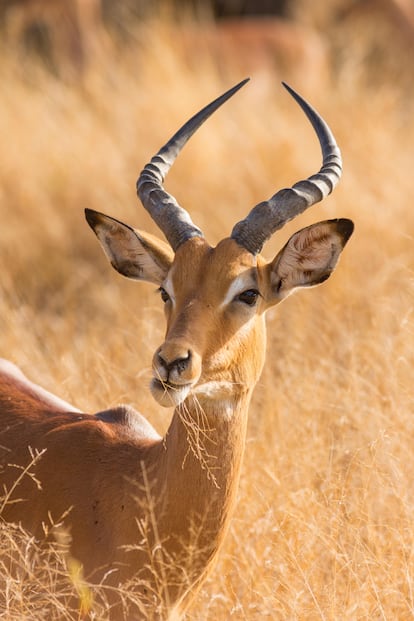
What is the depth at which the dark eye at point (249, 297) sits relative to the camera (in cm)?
497

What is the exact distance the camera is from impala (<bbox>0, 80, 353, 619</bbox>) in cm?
488

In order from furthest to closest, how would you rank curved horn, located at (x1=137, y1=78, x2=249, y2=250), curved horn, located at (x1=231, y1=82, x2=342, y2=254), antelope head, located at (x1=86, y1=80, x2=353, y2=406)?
curved horn, located at (x1=137, y1=78, x2=249, y2=250)
curved horn, located at (x1=231, y1=82, x2=342, y2=254)
antelope head, located at (x1=86, y1=80, x2=353, y2=406)

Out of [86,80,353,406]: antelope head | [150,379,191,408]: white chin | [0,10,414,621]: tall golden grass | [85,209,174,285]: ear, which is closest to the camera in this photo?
[150,379,191,408]: white chin

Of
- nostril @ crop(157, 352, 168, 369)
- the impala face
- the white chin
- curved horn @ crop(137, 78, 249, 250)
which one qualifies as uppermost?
curved horn @ crop(137, 78, 249, 250)

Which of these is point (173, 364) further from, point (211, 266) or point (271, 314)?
point (271, 314)

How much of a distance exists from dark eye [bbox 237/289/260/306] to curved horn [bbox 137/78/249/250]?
378 mm

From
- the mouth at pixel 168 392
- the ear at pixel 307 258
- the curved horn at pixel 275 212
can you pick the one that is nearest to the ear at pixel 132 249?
the curved horn at pixel 275 212

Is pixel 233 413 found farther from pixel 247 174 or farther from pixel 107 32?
pixel 107 32

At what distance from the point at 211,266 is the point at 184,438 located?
27.9 inches

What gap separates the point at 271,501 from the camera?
6.11m

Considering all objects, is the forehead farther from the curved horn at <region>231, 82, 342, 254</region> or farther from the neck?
the neck

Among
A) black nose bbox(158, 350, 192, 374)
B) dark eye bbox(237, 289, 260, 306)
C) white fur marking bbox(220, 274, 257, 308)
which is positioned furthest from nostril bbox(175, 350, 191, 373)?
dark eye bbox(237, 289, 260, 306)

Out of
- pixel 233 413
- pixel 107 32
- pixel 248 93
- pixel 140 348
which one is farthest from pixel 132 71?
pixel 233 413

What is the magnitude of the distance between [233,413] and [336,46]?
1755 cm
